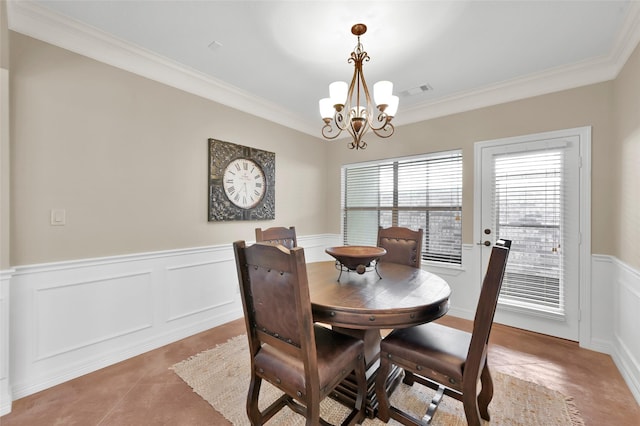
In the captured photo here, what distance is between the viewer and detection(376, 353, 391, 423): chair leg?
1.62m

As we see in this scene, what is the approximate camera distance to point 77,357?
2.12m

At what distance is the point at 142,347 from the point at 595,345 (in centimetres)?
412

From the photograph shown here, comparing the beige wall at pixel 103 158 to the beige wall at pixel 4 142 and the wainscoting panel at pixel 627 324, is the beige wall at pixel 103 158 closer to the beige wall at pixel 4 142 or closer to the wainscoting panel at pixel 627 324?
the beige wall at pixel 4 142

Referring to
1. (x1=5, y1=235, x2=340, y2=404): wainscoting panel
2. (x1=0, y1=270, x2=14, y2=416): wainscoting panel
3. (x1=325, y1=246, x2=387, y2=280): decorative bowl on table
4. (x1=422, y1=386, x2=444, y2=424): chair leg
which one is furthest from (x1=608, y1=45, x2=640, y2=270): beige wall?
(x1=0, y1=270, x2=14, y2=416): wainscoting panel

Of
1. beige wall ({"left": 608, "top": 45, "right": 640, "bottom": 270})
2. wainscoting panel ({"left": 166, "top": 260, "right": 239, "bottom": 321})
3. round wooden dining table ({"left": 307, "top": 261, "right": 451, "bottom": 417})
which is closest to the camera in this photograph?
round wooden dining table ({"left": 307, "top": 261, "right": 451, "bottom": 417})

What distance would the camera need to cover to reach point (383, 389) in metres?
1.64

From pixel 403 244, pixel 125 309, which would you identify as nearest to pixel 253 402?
pixel 125 309

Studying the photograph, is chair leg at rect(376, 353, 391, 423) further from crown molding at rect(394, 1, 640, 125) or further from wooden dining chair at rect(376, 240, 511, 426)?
crown molding at rect(394, 1, 640, 125)

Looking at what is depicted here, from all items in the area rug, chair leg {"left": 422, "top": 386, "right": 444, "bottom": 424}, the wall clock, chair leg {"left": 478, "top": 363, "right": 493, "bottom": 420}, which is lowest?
the area rug

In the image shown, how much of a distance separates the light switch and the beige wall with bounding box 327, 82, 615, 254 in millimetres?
3464

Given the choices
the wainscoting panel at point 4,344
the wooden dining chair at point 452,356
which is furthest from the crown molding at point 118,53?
the wooden dining chair at point 452,356

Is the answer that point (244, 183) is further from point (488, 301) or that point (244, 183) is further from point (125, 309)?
point (488, 301)

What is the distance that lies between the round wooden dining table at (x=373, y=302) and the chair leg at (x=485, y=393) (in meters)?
0.47

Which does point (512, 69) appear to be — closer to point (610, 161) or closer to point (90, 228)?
point (610, 161)
